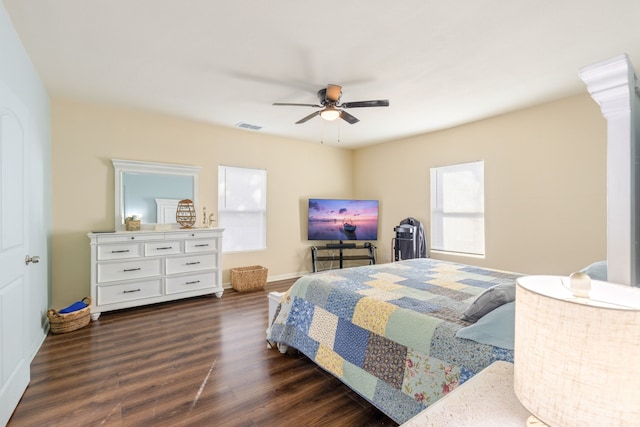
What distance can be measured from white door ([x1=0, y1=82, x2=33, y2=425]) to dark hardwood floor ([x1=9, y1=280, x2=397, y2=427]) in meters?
0.23

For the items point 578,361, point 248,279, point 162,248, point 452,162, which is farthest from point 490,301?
point 162,248

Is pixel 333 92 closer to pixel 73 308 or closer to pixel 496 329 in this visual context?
pixel 496 329

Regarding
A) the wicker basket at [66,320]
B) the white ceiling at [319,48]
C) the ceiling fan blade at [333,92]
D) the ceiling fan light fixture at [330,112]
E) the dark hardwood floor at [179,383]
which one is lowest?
the dark hardwood floor at [179,383]

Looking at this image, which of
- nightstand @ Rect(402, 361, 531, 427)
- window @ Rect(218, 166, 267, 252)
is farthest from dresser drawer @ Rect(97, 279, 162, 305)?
nightstand @ Rect(402, 361, 531, 427)

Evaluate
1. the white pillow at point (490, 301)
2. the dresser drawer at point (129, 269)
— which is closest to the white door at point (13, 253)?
the dresser drawer at point (129, 269)

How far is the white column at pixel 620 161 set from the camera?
944mm

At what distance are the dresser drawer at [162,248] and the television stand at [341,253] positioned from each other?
2353mm

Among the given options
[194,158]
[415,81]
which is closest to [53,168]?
[194,158]

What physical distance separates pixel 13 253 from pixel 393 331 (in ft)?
7.77

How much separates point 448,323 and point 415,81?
2.41 metres

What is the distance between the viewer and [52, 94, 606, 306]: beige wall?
3.41m

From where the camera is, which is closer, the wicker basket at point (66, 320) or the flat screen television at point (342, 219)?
the wicker basket at point (66, 320)

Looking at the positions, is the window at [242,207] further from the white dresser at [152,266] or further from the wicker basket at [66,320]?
the wicker basket at [66,320]

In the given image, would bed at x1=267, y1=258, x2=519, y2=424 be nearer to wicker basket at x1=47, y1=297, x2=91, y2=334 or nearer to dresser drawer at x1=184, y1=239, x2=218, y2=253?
dresser drawer at x1=184, y1=239, x2=218, y2=253
